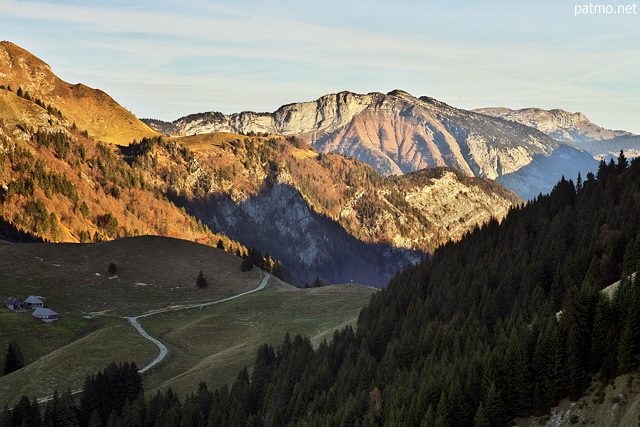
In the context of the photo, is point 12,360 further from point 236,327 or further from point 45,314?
point 236,327

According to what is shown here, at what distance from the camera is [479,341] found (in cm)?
8800

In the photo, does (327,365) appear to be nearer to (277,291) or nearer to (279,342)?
(279,342)

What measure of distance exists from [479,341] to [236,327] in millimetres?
75510

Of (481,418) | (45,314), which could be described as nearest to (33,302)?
(45,314)

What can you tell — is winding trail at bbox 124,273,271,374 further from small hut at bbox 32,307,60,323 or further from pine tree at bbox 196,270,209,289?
small hut at bbox 32,307,60,323

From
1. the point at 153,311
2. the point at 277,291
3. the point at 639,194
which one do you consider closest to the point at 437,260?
the point at 639,194

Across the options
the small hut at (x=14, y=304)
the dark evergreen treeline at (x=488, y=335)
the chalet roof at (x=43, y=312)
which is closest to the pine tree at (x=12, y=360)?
the chalet roof at (x=43, y=312)

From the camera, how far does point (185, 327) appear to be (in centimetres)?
14962

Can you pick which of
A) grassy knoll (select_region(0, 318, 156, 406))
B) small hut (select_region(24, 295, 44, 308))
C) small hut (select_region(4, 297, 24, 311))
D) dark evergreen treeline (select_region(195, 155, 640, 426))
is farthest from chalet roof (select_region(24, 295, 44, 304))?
dark evergreen treeline (select_region(195, 155, 640, 426))

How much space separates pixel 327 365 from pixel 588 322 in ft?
149

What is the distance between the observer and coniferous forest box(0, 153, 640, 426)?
211 feet

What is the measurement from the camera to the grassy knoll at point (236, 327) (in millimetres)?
118250

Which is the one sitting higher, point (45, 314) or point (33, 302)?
point (33, 302)

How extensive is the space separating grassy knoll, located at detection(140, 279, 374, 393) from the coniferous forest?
10398 mm
